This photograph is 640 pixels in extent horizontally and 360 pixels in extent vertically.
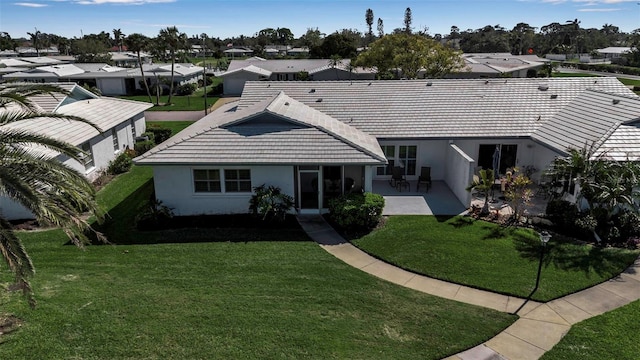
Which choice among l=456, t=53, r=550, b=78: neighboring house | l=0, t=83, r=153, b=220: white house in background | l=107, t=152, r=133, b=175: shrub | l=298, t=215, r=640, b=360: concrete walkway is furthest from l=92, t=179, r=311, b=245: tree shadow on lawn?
l=456, t=53, r=550, b=78: neighboring house

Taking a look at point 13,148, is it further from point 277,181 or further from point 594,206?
point 594,206

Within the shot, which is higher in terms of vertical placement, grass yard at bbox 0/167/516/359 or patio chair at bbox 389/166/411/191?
patio chair at bbox 389/166/411/191

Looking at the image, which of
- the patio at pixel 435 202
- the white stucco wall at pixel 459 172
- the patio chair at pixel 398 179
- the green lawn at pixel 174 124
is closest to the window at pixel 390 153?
the patio chair at pixel 398 179

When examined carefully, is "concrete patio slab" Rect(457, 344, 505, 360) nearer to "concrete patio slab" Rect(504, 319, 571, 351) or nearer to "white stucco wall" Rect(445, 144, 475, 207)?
"concrete patio slab" Rect(504, 319, 571, 351)

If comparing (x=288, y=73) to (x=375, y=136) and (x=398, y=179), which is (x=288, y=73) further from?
(x=398, y=179)

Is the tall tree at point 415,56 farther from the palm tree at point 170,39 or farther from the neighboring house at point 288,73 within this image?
the palm tree at point 170,39

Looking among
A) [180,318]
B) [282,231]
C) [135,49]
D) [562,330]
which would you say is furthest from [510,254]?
[135,49]
